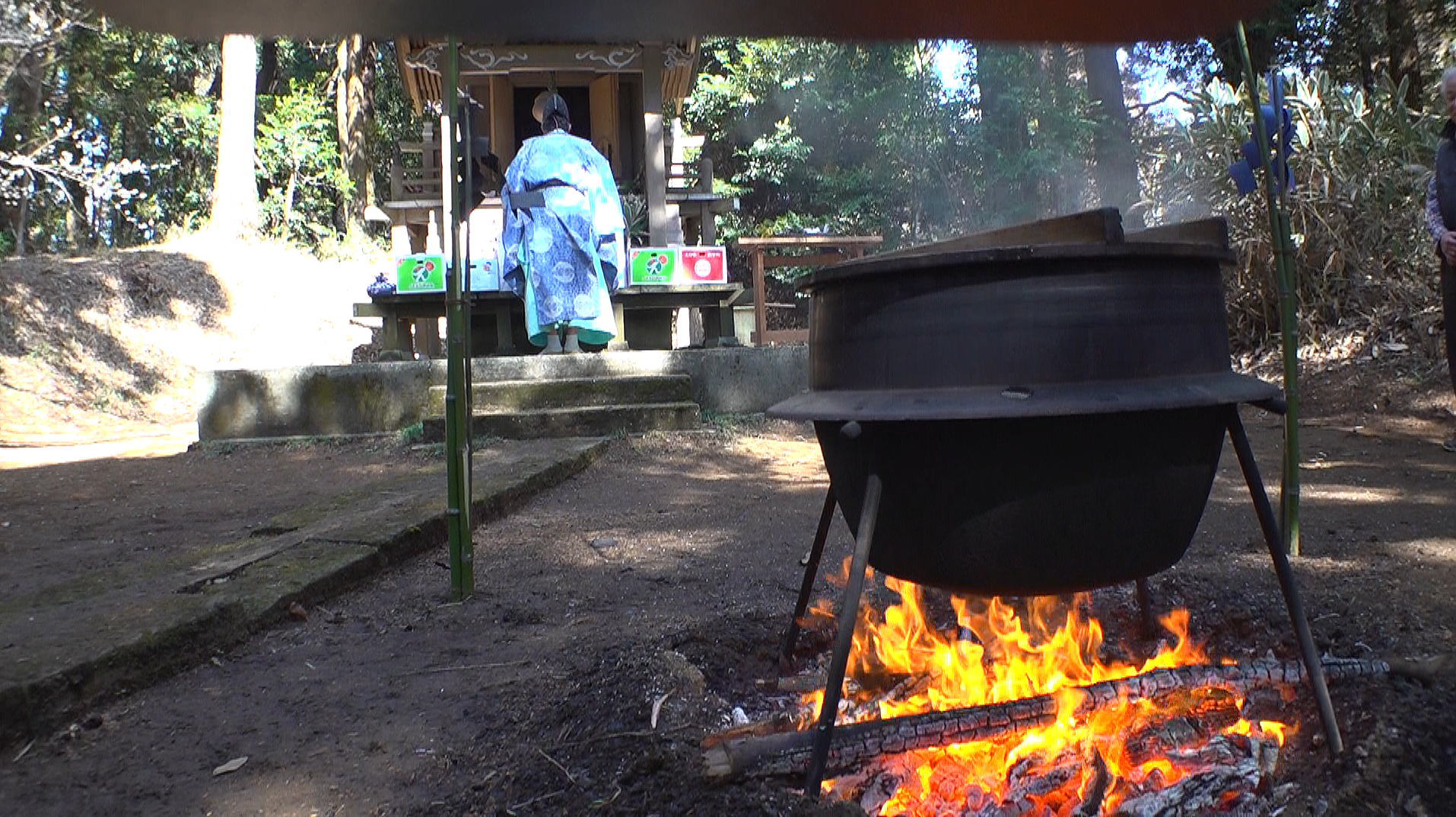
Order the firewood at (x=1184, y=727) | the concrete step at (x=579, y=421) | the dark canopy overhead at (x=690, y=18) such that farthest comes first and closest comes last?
the concrete step at (x=579, y=421), the firewood at (x=1184, y=727), the dark canopy overhead at (x=690, y=18)

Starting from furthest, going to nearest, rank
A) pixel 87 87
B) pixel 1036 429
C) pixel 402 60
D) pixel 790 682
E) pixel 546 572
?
pixel 87 87 → pixel 402 60 → pixel 546 572 → pixel 790 682 → pixel 1036 429

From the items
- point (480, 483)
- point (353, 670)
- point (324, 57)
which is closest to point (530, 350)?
point (480, 483)

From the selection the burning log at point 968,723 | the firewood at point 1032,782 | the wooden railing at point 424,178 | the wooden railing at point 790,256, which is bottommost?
the firewood at point 1032,782

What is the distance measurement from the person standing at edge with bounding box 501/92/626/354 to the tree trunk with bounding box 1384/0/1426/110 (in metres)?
7.57

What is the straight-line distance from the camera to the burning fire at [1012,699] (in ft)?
5.67

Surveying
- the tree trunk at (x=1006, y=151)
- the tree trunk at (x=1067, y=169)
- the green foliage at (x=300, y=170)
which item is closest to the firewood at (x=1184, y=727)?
the tree trunk at (x=1067, y=169)

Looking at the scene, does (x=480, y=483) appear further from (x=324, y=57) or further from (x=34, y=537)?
(x=324, y=57)

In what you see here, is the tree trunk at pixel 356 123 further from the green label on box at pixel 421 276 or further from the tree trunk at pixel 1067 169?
the green label on box at pixel 421 276

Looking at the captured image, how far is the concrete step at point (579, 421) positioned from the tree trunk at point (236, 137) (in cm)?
1340

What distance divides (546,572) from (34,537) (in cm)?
256

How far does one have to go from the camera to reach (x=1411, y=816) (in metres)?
1.52

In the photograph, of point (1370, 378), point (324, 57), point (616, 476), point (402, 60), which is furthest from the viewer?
point (324, 57)

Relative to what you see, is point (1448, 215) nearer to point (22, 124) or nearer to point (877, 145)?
point (877, 145)

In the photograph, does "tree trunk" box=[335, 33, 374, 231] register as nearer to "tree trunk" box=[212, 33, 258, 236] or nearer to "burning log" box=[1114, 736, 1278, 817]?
"tree trunk" box=[212, 33, 258, 236]
